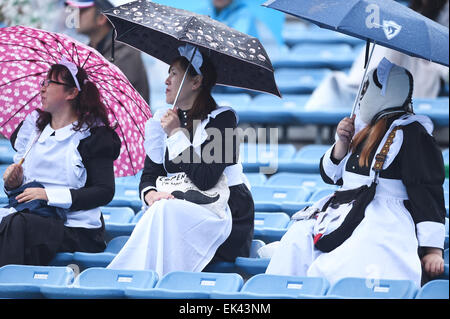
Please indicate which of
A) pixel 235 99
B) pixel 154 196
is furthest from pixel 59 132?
pixel 235 99

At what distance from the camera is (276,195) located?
537 centimetres

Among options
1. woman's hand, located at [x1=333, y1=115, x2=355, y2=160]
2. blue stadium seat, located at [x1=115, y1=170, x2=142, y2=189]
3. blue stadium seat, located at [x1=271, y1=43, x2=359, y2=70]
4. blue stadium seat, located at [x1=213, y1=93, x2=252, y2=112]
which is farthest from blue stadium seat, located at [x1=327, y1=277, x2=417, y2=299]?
blue stadium seat, located at [x1=271, y1=43, x2=359, y2=70]

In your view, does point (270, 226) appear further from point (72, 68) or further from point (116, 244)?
point (72, 68)

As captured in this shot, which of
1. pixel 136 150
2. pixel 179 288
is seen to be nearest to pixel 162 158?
pixel 136 150

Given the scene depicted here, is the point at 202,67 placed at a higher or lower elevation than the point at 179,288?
higher

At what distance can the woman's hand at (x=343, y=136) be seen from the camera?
13.3 feet

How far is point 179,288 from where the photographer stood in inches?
147

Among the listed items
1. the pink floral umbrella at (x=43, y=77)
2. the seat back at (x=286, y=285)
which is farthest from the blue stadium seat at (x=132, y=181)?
the seat back at (x=286, y=285)

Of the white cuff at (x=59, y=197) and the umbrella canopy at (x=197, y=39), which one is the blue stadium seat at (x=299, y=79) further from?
the white cuff at (x=59, y=197)

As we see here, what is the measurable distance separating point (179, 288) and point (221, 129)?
2.94 ft

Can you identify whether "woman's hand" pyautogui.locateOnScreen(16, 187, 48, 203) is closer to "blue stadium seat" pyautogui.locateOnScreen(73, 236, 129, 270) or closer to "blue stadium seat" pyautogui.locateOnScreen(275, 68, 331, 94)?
"blue stadium seat" pyautogui.locateOnScreen(73, 236, 129, 270)

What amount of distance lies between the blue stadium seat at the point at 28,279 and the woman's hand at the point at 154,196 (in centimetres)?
55

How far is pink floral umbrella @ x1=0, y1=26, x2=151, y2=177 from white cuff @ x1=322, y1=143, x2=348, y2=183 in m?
0.99
